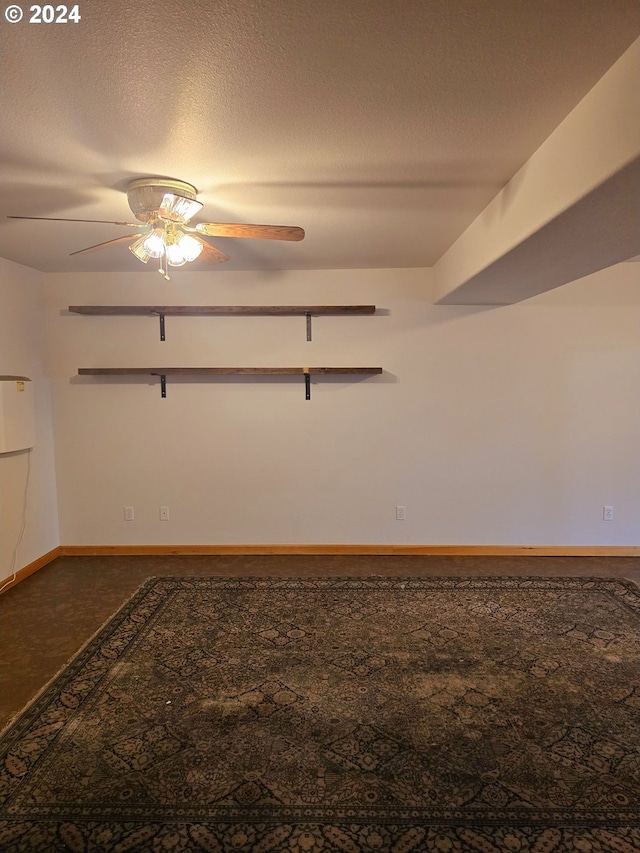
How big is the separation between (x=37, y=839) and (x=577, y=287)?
14.7 feet

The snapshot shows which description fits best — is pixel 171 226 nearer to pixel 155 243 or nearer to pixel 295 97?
pixel 155 243

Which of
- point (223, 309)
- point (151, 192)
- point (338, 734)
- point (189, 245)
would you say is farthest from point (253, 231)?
point (338, 734)

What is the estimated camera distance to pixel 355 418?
3762mm

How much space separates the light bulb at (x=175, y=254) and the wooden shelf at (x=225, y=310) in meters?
1.29

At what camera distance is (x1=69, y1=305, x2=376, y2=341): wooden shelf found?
3.51 meters

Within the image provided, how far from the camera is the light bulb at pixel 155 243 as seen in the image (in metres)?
2.08

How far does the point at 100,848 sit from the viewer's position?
1415 mm

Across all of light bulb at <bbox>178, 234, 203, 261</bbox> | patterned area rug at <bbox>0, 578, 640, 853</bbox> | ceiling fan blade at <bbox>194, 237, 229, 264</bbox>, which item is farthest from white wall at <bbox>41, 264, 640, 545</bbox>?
light bulb at <bbox>178, 234, 203, 261</bbox>

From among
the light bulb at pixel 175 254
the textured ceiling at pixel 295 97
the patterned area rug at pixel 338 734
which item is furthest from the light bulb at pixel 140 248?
the patterned area rug at pixel 338 734

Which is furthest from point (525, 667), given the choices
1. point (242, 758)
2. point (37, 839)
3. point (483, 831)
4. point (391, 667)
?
point (37, 839)

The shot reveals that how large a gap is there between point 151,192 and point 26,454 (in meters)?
2.53

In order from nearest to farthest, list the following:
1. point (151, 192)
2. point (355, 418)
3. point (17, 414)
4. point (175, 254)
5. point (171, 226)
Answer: point (151, 192) → point (171, 226) → point (175, 254) → point (17, 414) → point (355, 418)

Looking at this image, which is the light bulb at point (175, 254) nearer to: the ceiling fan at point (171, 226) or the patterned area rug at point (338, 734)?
the ceiling fan at point (171, 226)

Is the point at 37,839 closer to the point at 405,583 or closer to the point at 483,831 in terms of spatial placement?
the point at 483,831
